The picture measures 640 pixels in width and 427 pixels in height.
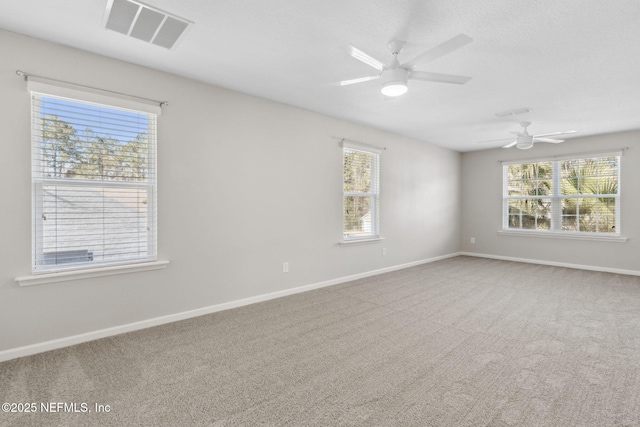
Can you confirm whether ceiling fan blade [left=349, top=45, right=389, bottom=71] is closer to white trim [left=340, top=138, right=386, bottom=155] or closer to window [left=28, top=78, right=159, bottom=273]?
window [left=28, top=78, right=159, bottom=273]

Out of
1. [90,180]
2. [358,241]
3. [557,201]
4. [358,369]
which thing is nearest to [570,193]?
[557,201]

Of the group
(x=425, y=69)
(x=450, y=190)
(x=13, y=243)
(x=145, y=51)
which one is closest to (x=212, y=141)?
(x=145, y=51)

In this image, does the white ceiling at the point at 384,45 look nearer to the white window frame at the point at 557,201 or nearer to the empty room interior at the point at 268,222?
the empty room interior at the point at 268,222

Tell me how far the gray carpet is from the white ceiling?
2263 millimetres

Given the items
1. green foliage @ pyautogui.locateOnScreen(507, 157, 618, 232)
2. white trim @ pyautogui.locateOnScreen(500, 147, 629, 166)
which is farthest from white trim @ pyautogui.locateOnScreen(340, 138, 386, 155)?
green foliage @ pyautogui.locateOnScreen(507, 157, 618, 232)

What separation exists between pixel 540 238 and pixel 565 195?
37.3 inches

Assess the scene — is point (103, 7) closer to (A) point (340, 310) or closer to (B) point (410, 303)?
(A) point (340, 310)

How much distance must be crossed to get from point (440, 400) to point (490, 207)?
6.04 m

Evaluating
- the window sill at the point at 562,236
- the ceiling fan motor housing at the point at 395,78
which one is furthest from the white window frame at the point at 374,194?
the window sill at the point at 562,236

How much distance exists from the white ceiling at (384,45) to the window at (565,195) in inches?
82.2

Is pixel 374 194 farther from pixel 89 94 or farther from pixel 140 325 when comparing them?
pixel 89 94

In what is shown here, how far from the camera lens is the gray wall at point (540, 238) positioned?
5277mm

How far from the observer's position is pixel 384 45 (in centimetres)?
253

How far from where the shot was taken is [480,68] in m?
2.93
